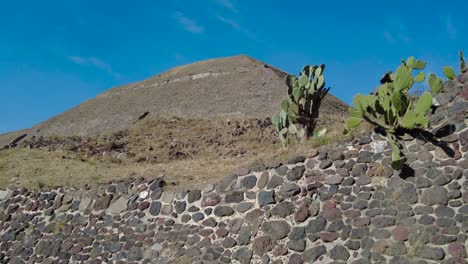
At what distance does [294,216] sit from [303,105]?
4.56m

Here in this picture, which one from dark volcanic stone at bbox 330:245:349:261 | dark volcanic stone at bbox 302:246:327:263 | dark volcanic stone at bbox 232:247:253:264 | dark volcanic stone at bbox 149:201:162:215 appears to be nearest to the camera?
dark volcanic stone at bbox 330:245:349:261

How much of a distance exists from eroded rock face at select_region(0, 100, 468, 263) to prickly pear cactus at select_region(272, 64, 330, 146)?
3.21m

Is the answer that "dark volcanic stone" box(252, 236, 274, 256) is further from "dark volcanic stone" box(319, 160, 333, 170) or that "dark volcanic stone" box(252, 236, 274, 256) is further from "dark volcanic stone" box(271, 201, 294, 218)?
"dark volcanic stone" box(319, 160, 333, 170)

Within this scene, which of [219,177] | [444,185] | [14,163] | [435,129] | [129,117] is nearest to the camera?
[444,185]

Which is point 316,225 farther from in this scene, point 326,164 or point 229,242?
point 229,242

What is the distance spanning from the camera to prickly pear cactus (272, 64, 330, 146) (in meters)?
12.5

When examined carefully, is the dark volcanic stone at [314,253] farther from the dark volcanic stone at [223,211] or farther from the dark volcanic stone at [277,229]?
the dark volcanic stone at [223,211]

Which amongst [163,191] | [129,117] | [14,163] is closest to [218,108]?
[129,117]

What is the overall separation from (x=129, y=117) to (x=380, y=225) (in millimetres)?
30487

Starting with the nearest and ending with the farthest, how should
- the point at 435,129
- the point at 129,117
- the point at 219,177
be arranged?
the point at 435,129, the point at 219,177, the point at 129,117

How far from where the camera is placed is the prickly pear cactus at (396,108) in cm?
798

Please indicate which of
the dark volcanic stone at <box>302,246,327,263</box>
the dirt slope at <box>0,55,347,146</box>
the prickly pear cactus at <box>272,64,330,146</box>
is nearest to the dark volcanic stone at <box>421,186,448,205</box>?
the dark volcanic stone at <box>302,246,327,263</box>

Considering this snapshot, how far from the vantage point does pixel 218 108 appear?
33.4m

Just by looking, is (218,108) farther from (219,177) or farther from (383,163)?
(383,163)
